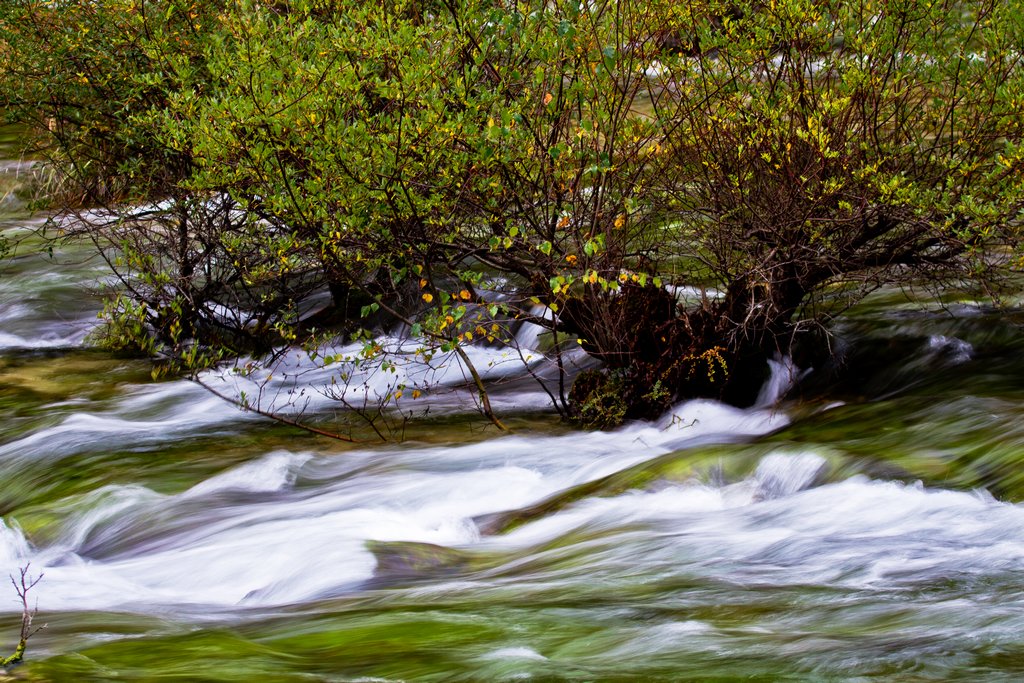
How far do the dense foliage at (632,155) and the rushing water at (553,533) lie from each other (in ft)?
2.42

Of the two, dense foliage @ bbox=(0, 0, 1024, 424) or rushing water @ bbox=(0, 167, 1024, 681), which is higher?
dense foliage @ bbox=(0, 0, 1024, 424)

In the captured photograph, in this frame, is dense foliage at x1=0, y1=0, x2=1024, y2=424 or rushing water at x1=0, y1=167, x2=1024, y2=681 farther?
dense foliage at x1=0, y1=0, x2=1024, y2=424

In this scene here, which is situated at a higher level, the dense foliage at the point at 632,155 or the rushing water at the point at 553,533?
the dense foliage at the point at 632,155

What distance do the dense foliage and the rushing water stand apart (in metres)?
0.74

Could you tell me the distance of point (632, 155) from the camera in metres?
7.39

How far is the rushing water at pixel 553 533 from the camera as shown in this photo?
4090 millimetres

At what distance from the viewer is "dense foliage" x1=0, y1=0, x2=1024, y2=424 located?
6.80 meters

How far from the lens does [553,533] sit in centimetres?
611

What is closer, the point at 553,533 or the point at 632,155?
the point at 553,533

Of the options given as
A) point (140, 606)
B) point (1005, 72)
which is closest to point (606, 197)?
point (1005, 72)

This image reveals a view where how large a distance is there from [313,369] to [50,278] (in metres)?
4.28

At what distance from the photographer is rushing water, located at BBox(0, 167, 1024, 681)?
409 cm

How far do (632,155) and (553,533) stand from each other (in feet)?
8.67

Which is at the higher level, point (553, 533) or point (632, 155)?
point (632, 155)
